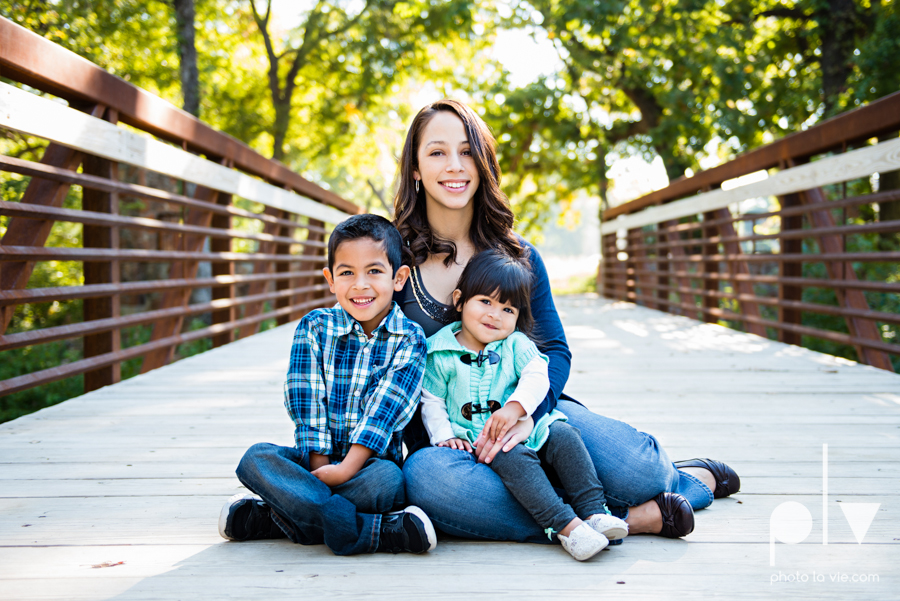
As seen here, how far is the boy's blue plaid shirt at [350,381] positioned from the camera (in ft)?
5.67

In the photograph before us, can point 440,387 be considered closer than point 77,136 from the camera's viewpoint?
Yes

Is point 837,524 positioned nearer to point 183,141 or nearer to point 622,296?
point 183,141

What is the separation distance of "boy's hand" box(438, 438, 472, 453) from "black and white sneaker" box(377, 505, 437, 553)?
0.75 ft

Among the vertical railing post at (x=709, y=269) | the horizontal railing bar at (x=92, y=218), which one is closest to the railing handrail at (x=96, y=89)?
the horizontal railing bar at (x=92, y=218)

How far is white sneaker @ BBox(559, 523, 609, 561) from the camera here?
4.77 ft

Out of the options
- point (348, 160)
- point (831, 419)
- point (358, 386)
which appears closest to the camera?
point (358, 386)

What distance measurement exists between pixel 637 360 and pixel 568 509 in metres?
2.86

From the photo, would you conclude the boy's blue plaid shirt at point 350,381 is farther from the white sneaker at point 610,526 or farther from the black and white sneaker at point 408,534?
the white sneaker at point 610,526

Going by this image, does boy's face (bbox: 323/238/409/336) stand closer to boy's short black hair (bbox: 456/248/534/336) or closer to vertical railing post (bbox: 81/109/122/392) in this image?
boy's short black hair (bbox: 456/248/534/336)

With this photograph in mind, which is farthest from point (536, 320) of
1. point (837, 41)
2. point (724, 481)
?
point (837, 41)

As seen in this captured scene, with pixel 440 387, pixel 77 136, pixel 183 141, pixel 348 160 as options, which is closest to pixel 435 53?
pixel 348 160

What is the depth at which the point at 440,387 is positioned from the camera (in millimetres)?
1860

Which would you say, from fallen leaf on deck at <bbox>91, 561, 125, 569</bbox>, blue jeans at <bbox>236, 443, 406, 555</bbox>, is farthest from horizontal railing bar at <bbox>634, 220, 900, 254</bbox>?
fallen leaf on deck at <bbox>91, 561, 125, 569</bbox>

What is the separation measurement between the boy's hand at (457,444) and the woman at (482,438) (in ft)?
0.10
